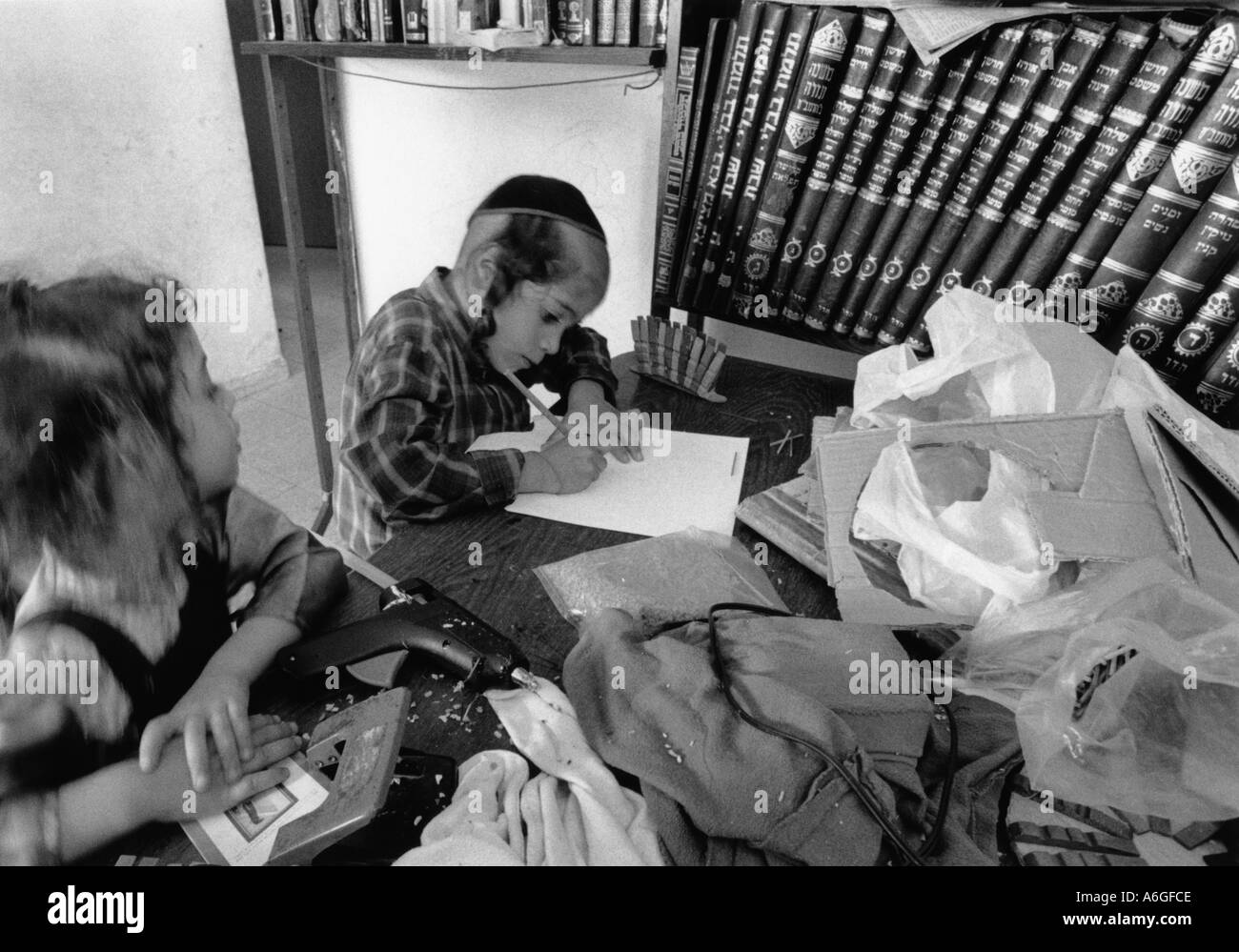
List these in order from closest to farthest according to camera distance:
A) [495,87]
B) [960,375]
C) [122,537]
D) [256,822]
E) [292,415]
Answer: [256,822], [122,537], [960,375], [495,87], [292,415]

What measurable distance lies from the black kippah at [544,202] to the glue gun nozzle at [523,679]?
2.29 ft

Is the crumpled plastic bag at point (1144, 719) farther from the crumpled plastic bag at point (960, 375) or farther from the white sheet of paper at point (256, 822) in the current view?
the white sheet of paper at point (256, 822)

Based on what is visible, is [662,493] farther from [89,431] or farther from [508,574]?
[89,431]

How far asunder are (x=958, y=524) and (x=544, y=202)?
72 cm

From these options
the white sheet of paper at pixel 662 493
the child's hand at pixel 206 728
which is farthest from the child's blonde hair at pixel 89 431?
the white sheet of paper at pixel 662 493

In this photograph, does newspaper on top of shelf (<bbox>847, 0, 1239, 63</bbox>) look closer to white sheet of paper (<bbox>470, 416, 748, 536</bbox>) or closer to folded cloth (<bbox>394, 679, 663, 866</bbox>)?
white sheet of paper (<bbox>470, 416, 748, 536</bbox>)

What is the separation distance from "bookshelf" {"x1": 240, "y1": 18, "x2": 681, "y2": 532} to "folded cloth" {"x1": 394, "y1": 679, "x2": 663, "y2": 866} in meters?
0.83

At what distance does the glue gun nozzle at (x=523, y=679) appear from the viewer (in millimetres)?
534

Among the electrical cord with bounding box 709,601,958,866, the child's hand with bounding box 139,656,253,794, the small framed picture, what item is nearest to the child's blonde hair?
the child's hand with bounding box 139,656,253,794

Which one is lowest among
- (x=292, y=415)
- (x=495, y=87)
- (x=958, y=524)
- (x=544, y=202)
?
(x=292, y=415)

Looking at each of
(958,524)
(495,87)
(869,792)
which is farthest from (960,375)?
(495,87)

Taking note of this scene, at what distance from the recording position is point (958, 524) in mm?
623
